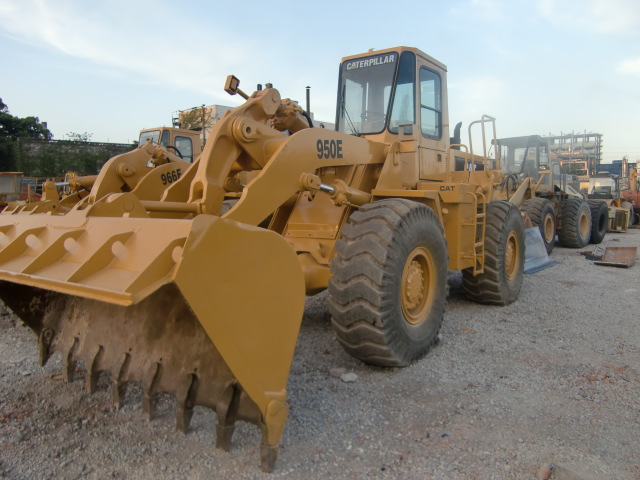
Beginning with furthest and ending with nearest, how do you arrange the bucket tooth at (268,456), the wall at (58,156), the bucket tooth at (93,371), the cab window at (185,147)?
the wall at (58,156) < the cab window at (185,147) < the bucket tooth at (93,371) < the bucket tooth at (268,456)

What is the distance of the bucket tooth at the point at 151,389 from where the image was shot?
2.95 m

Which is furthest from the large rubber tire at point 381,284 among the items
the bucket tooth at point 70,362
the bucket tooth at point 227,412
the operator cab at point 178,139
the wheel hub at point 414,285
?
the operator cab at point 178,139

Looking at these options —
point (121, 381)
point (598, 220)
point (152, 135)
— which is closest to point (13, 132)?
point (152, 135)

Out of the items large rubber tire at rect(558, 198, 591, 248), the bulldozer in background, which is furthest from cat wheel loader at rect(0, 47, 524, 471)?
the bulldozer in background

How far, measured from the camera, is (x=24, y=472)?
2.69m

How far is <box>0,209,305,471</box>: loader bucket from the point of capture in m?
2.32

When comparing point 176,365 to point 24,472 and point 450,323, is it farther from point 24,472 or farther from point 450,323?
point 450,323

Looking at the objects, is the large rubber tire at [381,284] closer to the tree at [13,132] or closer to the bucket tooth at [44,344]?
the bucket tooth at [44,344]

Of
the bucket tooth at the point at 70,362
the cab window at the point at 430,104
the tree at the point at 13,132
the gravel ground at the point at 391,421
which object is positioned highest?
the tree at the point at 13,132

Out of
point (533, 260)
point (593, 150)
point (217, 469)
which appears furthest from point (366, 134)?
point (593, 150)

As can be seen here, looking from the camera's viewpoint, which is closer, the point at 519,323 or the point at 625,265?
the point at 519,323

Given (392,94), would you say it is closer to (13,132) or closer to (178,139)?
(178,139)

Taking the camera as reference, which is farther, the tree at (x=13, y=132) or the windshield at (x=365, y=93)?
the tree at (x=13, y=132)

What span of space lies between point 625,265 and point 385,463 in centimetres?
887
